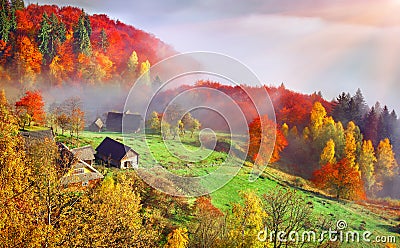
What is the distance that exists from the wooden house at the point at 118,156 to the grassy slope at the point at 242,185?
0.84 meters

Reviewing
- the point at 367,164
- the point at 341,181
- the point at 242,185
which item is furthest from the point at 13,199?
the point at 367,164

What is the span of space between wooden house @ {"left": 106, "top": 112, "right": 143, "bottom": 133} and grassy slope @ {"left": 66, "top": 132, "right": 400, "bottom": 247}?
Answer: 1221 mm

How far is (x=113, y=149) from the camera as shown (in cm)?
2481

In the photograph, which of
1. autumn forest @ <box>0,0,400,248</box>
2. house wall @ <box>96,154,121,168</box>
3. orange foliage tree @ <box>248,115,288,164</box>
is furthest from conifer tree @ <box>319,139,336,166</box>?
house wall @ <box>96,154,121,168</box>

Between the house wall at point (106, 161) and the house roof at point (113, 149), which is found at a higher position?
the house roof at point (113, 149)

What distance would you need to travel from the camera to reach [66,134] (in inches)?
1155

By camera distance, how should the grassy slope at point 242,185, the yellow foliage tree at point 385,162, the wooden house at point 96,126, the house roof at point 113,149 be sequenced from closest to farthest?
1. the grassy slope at point 242,185
2. the house roof at point 113,149
3. the wooden house at point 96,126
4. the yellow foliage tree at point 385,162

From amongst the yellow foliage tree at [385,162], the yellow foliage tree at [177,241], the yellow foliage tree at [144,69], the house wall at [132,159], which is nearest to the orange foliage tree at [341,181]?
the yellow foliage tree at [385,162]

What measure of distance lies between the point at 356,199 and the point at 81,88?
33.5m

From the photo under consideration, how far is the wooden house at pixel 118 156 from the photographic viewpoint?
939 inches

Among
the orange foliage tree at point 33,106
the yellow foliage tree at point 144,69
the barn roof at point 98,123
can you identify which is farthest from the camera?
the yellow foliage tree at point 144,69

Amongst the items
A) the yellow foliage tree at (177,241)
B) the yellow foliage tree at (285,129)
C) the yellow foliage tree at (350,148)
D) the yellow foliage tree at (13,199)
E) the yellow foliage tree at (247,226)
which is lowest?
the yellow foliage tree at (177,241)

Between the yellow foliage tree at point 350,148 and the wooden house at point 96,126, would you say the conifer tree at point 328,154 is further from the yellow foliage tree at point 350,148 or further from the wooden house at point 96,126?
the wooden house at point 96,126

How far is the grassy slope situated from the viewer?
938 inches
